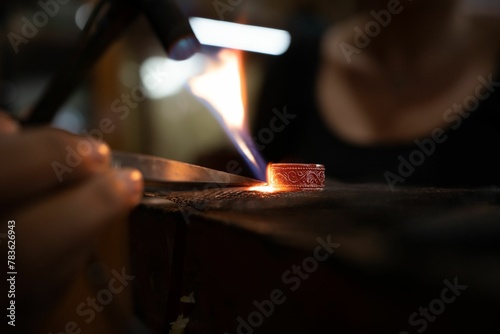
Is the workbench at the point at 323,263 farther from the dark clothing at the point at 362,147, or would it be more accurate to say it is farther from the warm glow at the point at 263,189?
the dark clothing at the point at 362,147

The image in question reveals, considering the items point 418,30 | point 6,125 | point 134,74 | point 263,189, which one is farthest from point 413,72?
point 134,74

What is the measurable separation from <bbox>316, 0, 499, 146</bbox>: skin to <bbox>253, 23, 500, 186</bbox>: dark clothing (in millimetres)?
45

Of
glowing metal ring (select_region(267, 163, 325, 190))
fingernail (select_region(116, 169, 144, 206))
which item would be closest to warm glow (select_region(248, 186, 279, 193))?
glowing metal ring (select_region(267, 163, 325, 190))

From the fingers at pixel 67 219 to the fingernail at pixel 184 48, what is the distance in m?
0.29

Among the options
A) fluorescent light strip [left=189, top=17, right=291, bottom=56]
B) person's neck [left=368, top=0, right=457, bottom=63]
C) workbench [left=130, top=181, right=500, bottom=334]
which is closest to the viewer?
workbench [left=130, top=181, right=500, bottom=334]

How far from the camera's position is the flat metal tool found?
2.07 feet

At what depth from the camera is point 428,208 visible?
474mm

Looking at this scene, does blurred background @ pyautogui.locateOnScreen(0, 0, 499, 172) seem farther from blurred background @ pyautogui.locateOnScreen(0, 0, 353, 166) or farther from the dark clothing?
the dark clothing

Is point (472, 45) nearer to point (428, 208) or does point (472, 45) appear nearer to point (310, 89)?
point (310, 89)

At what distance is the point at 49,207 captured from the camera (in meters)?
0.32

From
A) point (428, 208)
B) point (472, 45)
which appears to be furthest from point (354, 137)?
point (428, 208)

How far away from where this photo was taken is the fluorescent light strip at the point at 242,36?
1382 mm

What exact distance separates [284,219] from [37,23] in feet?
5.54

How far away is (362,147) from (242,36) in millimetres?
630
